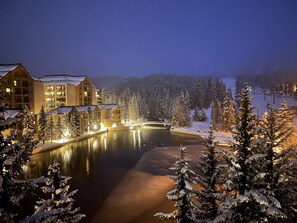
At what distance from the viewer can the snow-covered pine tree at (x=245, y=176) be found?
9281mm

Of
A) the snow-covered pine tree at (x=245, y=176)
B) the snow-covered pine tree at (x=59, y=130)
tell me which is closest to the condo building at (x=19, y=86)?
the snow-covered pine tree at (x=59, y=130)

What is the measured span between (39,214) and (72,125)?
60.9m

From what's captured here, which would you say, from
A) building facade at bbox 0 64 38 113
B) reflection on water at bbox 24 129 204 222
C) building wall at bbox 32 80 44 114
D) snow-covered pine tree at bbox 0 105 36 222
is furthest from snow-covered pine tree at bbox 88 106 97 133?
snow-covered pine tree at bbox 0 105 36 222

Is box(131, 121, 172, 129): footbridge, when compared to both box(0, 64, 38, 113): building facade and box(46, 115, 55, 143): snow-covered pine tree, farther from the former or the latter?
box(46, 115, 55, 143): snow-covered pine tree

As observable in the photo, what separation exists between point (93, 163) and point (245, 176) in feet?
125

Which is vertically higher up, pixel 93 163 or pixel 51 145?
pixel 51 145

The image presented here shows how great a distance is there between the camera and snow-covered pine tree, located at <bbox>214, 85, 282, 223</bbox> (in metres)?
9.28

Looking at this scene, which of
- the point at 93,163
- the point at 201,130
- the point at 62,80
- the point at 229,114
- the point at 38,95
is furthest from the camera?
the point at 62,80

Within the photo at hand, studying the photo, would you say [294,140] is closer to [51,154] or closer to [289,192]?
[289,192]

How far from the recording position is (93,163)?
44.3 m

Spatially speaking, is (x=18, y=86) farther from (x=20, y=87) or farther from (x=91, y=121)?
(x=91, y=121)

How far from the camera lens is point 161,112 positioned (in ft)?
429

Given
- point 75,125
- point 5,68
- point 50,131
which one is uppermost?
point 5,68

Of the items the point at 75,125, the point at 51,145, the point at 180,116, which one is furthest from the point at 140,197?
the point at 180,116
